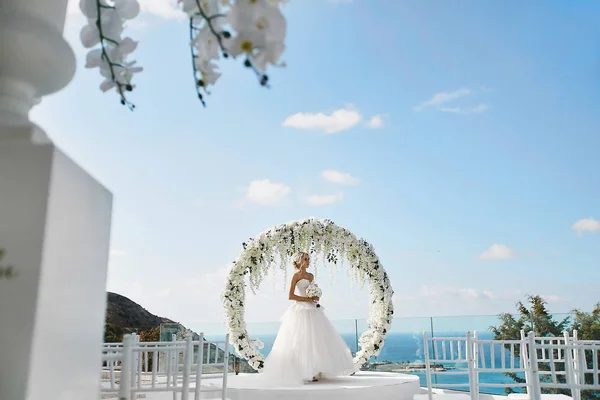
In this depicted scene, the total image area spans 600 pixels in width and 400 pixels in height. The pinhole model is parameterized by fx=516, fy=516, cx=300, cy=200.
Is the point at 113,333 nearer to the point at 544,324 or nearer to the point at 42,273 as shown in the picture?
the point at 544,324

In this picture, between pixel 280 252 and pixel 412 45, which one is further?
pixel 412 45

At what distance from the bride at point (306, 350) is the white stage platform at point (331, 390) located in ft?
0.54

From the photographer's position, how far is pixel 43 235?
2.10 ft

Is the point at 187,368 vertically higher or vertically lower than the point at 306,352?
higher

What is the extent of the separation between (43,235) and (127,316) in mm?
13882

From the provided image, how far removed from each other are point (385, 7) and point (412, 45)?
129cm

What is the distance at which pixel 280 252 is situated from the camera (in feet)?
23.2

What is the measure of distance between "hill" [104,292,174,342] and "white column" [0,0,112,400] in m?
12.6

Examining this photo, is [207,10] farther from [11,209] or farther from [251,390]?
[251,390]

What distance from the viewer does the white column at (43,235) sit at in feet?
2.04

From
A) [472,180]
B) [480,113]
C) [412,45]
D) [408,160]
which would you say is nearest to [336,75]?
[412,45]

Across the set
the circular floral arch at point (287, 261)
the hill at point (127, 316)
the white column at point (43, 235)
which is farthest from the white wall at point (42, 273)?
the hill at point (127, 316)

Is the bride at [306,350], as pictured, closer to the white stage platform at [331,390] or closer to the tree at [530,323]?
the white stage platform at [331,390]

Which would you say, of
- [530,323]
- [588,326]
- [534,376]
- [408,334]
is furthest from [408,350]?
[534,376]
